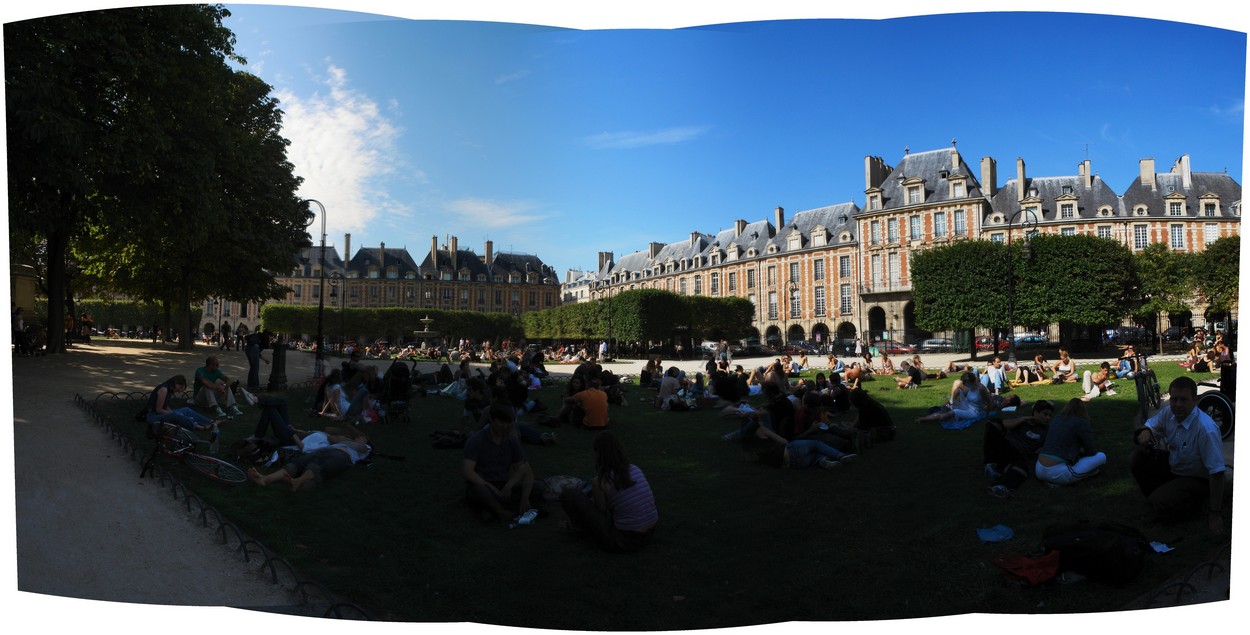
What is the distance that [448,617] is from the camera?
16.4ft

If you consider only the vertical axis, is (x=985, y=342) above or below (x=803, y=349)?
above

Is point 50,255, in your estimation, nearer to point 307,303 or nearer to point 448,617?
point 307,303

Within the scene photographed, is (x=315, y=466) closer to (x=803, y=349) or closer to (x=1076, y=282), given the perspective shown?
(x=1076, y=282)

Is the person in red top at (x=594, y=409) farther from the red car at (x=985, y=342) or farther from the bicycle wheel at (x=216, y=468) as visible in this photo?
the red car at (x=985, y=342)

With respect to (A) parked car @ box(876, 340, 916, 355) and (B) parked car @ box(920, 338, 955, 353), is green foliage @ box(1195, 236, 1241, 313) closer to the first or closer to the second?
(A) parked car @ box(876, 340, 916, 355)

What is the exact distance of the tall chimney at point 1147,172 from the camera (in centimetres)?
877

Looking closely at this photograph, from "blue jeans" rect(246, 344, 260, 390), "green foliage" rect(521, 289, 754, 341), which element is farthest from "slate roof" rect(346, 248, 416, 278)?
"green foliage" rect(521, 289, 754, 341)

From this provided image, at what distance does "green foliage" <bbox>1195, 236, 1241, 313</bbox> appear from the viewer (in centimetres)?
797

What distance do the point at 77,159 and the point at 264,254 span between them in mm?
4777

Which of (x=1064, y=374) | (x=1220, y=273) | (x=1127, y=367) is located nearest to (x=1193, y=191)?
(x=1220, y=273)

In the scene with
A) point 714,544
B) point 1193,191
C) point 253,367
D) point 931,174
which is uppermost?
point 931,174

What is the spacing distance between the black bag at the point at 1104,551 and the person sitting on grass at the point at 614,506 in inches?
124

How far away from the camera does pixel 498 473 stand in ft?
22.7

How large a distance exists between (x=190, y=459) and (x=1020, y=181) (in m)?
13.0
